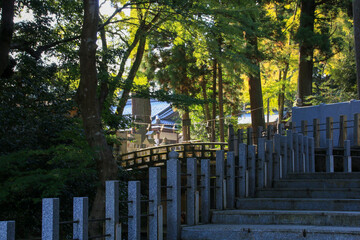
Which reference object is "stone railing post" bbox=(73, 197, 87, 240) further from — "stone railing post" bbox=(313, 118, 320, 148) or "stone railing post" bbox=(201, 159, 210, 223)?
"stone railing post" bbox=(313, 118, 320, 148)

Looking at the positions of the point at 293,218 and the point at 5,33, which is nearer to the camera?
the point at 293,218

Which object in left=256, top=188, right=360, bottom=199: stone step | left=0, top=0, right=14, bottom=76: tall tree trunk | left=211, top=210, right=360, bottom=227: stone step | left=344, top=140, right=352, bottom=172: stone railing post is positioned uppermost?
left=0, top=0, right=14, bottom=76: tall tree trunk

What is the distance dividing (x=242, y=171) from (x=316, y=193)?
143cm

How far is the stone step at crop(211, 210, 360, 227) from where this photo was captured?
6973mm

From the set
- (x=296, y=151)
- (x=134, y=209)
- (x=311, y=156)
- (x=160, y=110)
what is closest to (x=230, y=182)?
(x=134, y=209)

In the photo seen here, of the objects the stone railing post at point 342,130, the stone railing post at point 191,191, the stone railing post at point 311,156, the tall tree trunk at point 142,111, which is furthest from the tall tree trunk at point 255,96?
the stone railing post at point 191,191

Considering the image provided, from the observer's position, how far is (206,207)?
8391mm

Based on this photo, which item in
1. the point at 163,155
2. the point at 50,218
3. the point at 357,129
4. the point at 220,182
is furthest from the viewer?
the point at 163,155

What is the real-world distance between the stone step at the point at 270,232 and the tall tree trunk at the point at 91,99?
10.1 ft

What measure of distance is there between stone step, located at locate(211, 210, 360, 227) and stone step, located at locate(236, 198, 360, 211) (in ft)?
1.96

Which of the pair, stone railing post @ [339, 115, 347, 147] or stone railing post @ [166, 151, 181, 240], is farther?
stone railing post @ [339, 115, 347, 147]

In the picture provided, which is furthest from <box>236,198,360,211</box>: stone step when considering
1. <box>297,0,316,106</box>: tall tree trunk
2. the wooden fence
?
<box>297,0,316,106</box>: tall tree trunk

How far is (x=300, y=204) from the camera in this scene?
27.4 feet

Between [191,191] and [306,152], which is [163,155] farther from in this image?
[191,191]
